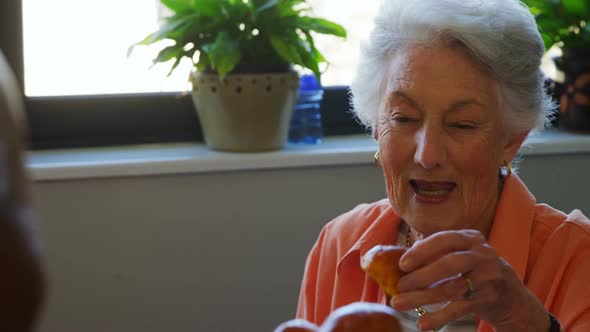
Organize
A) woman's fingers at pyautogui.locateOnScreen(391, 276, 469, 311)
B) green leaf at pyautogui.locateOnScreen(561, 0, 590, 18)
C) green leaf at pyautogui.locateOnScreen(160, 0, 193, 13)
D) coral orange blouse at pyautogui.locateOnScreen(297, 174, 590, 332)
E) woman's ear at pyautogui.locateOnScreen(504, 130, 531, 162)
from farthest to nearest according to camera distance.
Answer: green leaf at pyautogui.locateOnScreen(561, 0, 590, 18) < green leaf at pyautogui.locateOnScreen(160, 0, 193, 13) < woman's ear at pyautogui.locateOnScreen(504, 130, 531, 162) < coral orange blouse at pyautogui.locateOnScreen(297, 174, 590, 332) < woman's fingers at pyautogui.locateOnScreen(391, 276, 469, 311)

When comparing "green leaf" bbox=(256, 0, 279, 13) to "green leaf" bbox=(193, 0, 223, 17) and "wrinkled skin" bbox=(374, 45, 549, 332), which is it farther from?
"wrinkled skin" bbox=(374, 45, 549, 332)

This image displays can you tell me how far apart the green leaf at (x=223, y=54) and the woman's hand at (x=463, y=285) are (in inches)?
43.5

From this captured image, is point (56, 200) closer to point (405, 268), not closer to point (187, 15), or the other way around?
point (187, 15)

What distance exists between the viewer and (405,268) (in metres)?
0.81

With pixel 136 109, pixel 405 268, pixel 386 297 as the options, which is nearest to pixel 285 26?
pixel 136 109

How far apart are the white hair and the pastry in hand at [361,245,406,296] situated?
55 cm

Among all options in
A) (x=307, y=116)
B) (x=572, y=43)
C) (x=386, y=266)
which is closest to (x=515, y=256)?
(x=386, y=266)

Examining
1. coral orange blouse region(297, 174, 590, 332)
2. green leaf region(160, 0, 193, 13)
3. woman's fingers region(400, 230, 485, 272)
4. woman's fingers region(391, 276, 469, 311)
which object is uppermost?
A: green leaf region(160, 0, 193, 13)

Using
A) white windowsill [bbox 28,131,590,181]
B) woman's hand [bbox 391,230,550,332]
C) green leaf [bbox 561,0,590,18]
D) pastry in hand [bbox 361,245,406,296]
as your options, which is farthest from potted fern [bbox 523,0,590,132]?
pastry in hand [bbox 361,245,406,296]

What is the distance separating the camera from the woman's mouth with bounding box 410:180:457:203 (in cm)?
127

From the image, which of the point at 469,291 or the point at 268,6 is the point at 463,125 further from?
the point at 268,6

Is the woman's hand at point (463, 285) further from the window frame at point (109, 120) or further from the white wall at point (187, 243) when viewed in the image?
the window frame at point (109, 120)

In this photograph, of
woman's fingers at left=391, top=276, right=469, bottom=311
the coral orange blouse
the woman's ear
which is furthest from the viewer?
the woman's ear

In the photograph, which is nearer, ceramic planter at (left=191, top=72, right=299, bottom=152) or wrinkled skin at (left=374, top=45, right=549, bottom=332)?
wrinkled skin at (left=374, top=45, right=549, bottom=332)
